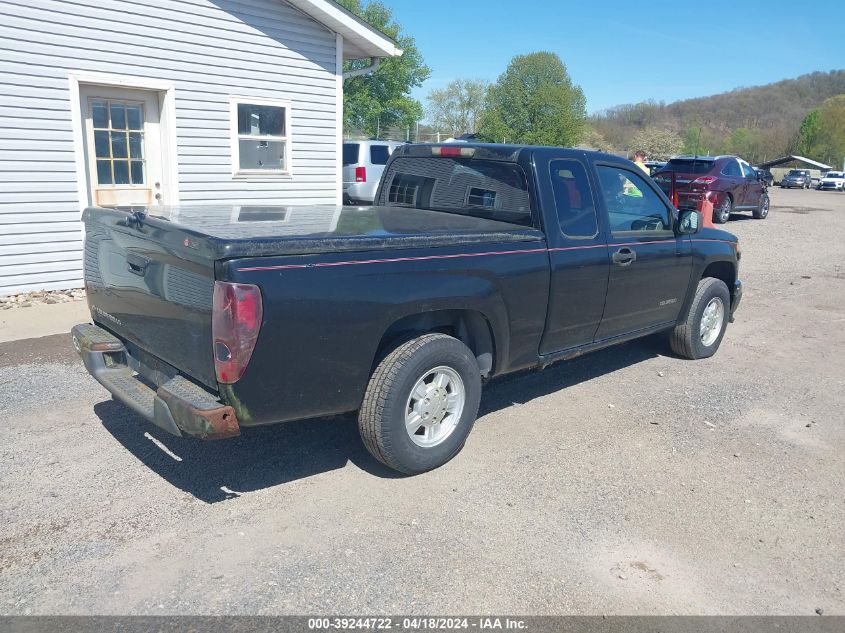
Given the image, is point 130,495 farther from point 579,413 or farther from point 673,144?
point 673,144

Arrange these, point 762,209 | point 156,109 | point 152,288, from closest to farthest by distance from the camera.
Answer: point 152,288 < point 156,109 < point 762,209

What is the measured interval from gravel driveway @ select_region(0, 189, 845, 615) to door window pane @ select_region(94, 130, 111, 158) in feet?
13.4

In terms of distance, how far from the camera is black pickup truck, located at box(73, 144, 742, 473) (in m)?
3.38

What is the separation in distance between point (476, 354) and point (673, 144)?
86.8 metres

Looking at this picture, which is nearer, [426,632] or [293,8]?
[426,632]

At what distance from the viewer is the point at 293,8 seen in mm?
10125

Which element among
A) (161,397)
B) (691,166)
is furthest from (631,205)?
(691,166)

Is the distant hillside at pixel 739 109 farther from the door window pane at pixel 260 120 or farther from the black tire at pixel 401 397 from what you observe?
the black tire at pixel 401 397

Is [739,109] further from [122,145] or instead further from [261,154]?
A: [122,145]

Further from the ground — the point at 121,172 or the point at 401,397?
the point at 121,172

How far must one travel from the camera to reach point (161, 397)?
3.55 m

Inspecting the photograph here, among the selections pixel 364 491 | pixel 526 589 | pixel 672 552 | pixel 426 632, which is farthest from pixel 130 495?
pixel 672 552

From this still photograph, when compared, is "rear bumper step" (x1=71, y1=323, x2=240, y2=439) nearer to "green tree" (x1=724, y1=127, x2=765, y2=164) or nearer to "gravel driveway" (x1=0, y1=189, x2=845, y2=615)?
"gravel driveway" (x1=0, y1=189, x2=845, y2=615)

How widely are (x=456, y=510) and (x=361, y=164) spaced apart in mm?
14505
